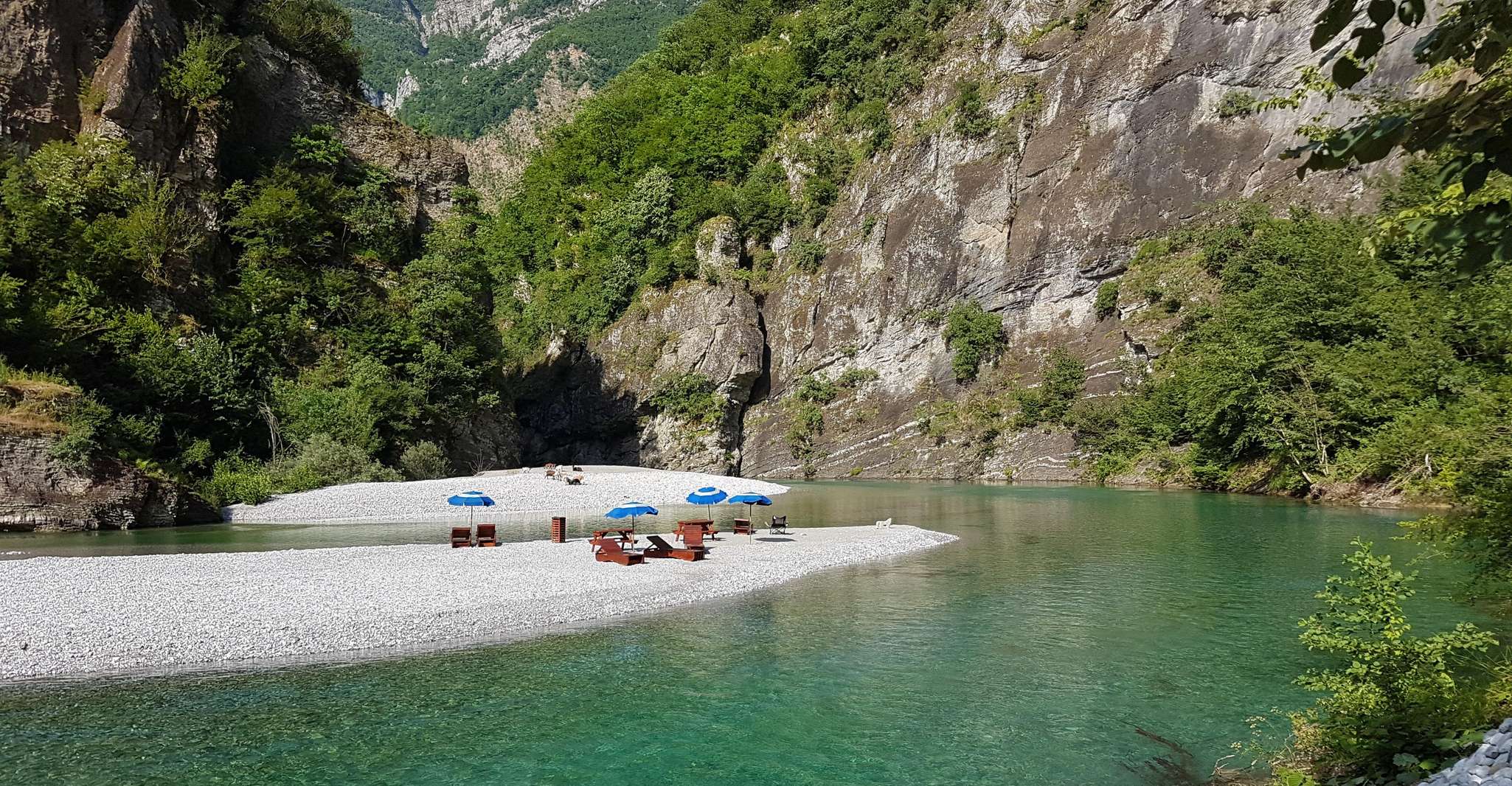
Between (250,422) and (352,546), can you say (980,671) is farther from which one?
(250,422)

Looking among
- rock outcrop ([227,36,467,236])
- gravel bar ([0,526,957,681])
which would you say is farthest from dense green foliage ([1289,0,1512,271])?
rock outcrop ([227,36,467,236])

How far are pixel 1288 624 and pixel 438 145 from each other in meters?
63.4

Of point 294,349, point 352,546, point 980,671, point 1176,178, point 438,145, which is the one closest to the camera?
point 980,671

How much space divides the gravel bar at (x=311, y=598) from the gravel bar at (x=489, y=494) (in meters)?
11.8

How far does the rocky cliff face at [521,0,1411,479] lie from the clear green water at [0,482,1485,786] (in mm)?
40707

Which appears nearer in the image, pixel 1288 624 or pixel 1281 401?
pixel 1288 624

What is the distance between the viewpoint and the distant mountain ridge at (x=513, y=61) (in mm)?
145625

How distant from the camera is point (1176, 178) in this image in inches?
2240

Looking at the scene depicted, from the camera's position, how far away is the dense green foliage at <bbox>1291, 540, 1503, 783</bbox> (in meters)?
6.50

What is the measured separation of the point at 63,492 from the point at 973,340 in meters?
54.5

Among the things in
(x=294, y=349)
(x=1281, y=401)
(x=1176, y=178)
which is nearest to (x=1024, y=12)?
(x=1176, y=178)

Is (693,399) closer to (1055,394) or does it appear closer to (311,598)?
(1055,394)

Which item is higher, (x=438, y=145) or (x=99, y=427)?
(x=438, y=145)

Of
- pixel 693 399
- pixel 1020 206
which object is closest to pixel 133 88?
pixel 693 399
